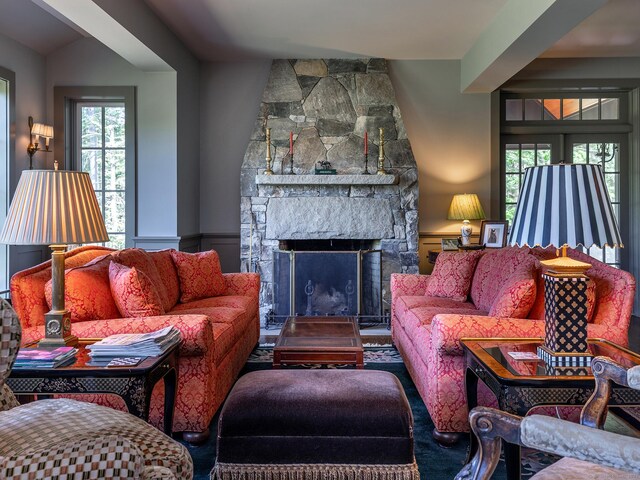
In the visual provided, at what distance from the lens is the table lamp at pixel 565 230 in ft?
5.78

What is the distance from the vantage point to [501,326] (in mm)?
2385

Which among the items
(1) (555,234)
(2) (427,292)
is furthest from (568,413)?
(2) (427,292)

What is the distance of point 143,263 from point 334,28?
2934mm

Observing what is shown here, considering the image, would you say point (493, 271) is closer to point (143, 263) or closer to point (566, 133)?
point (143, 263)

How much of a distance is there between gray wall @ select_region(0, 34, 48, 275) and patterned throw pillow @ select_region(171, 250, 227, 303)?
6.25ft

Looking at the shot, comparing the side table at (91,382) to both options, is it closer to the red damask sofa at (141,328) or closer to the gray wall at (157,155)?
the red damask sofa at (141,328)

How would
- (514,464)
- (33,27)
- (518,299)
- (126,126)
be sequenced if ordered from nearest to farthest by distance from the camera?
(514,464) → (518,299) → (33,27) → (126,126)

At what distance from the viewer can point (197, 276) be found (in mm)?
3830

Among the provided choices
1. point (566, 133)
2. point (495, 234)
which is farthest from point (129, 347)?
point (566, 133)

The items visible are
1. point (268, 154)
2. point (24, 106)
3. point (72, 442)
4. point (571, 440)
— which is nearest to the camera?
point (72, 442)

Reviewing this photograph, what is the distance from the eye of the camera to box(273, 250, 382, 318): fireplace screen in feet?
17.3

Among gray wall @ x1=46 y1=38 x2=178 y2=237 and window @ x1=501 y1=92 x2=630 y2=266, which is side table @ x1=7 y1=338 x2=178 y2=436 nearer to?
gray wall @ x1=46 y1=38 x2=178 y2=237

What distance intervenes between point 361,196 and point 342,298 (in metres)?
1.09

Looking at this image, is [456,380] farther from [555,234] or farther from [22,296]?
[22,296]
